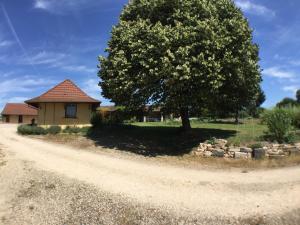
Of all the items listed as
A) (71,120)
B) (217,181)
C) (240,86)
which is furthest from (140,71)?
(71,120)

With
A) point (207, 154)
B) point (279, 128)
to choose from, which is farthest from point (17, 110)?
point (279, 128)

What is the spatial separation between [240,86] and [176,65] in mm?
5452

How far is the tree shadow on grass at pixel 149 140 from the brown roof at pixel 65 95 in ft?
17.4

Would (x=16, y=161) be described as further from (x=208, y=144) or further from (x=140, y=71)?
(x=208, y=144)

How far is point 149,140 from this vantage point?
21.8 metres

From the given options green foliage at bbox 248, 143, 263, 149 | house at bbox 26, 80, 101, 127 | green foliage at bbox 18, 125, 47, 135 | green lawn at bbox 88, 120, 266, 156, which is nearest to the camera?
green foliage at bbox 248, 143, 263, 149

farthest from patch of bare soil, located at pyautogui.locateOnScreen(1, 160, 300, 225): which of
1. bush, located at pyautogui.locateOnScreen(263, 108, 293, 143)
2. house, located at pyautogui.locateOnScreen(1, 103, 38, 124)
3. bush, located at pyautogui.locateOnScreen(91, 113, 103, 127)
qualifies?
house, located at pyautogui.locateOnScreen(1, 103, 38, 124)

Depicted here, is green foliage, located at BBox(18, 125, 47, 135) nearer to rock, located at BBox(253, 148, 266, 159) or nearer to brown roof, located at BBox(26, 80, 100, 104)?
brown roof, located at BBox(26, 80, 100, 104)

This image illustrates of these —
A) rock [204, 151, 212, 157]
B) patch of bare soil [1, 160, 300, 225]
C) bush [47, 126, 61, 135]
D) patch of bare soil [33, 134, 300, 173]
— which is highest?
bush [47, 126, 61, 135]

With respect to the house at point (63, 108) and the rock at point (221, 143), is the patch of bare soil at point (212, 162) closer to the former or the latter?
the rock at point (221, 143)

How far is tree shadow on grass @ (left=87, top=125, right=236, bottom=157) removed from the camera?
62.4 ft

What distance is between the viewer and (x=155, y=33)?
1827cm

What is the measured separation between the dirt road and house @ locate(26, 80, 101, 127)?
39.1 ft

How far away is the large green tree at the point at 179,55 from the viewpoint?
17328 millimetres
